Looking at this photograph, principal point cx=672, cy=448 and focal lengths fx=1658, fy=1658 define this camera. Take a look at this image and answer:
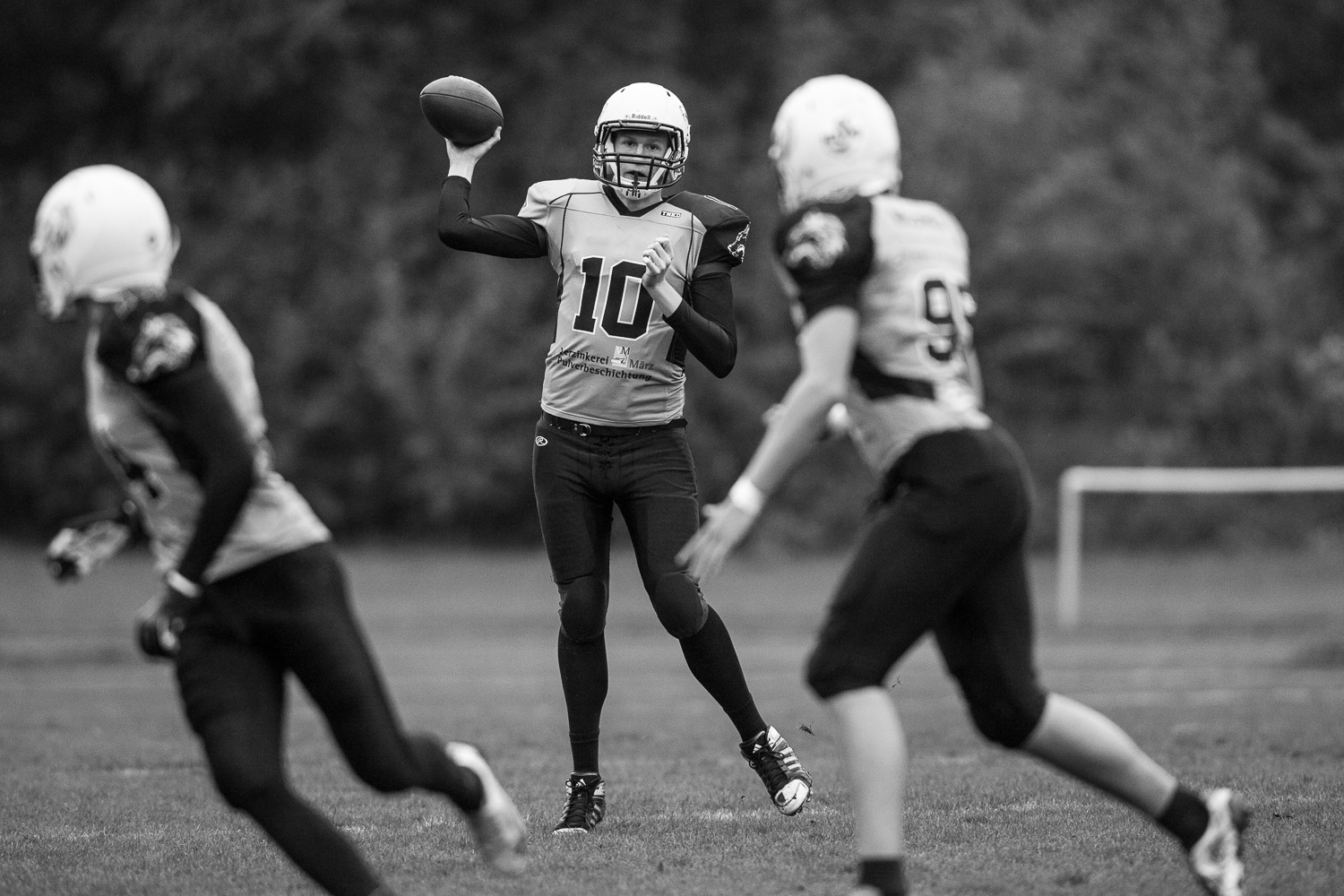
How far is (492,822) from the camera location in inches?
181

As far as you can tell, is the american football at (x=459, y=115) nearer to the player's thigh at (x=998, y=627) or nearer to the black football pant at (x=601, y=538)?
the black football pant at (x=601, y=538)

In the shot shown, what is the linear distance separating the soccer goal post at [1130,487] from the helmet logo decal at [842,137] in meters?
12.7

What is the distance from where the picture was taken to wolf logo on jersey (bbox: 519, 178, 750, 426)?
5738mm

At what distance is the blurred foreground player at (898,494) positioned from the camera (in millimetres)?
4062

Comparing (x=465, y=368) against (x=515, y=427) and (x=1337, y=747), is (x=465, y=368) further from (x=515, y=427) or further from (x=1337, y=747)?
(x=1337, y=747)

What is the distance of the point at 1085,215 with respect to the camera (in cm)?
2352

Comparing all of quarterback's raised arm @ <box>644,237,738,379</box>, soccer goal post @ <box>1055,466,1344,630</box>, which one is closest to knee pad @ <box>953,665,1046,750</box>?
quarterback's raised arm @ <box>644,237,738,379</box>

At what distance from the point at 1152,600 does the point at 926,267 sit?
47.9 ft

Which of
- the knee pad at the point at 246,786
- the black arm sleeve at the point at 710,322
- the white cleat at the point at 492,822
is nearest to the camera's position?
the knee pad at the point at 246,786

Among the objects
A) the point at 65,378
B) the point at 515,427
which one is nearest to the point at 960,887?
the point at 515,427

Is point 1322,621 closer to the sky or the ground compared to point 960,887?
closer to the ground

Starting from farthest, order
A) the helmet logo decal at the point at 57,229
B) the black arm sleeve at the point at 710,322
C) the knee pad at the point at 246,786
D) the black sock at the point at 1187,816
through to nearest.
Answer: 1. the black arm sleeve at the point at 710,322
2. the black sock at the point at 1187,816
3. the helmet logo decal at the point at 57,229
4. the knee pad at the point at 246,786

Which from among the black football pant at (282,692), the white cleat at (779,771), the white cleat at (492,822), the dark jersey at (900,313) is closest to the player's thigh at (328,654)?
the black football pant at (282,692)

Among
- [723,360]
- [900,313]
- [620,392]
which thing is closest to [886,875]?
[900,313]
